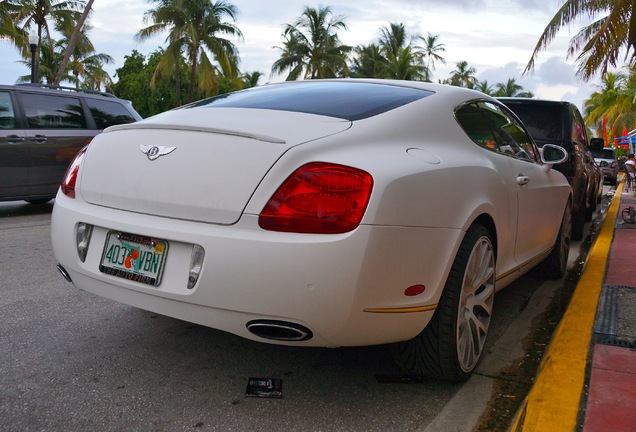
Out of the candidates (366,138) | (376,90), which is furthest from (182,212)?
(376,90)

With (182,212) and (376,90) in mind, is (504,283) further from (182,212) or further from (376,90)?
(182,212)

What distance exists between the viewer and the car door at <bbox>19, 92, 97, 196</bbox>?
8.05 m

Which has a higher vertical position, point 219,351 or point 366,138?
point 366,138

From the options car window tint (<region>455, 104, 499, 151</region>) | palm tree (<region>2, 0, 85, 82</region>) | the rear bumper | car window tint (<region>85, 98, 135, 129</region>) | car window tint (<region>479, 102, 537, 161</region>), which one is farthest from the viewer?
palm tree (<region>2, 0, 85, 82</region>)

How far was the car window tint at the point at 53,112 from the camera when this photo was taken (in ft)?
26.5

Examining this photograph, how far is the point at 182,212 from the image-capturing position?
2504 millimetres

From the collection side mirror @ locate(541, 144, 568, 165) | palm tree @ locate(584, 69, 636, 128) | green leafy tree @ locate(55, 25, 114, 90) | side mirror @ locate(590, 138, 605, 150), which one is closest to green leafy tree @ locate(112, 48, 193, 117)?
green leafy tree @ locate(55, 25, 114, 90)

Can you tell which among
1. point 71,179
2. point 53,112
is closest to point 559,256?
point 71,179

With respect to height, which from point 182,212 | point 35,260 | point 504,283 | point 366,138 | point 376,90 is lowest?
point 35,260

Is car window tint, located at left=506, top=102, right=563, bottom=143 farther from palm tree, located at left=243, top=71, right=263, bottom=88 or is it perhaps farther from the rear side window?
palm tree, located at left=243, top=71, right=263, bottom=88

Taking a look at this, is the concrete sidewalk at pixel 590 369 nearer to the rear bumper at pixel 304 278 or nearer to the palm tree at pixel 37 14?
the rear bumper at pixel 304 278

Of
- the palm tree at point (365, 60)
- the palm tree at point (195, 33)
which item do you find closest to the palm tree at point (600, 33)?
the palm tree at point (195, 33)

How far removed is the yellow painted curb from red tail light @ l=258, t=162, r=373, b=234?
1049mm

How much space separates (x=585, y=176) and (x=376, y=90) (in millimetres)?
5164
